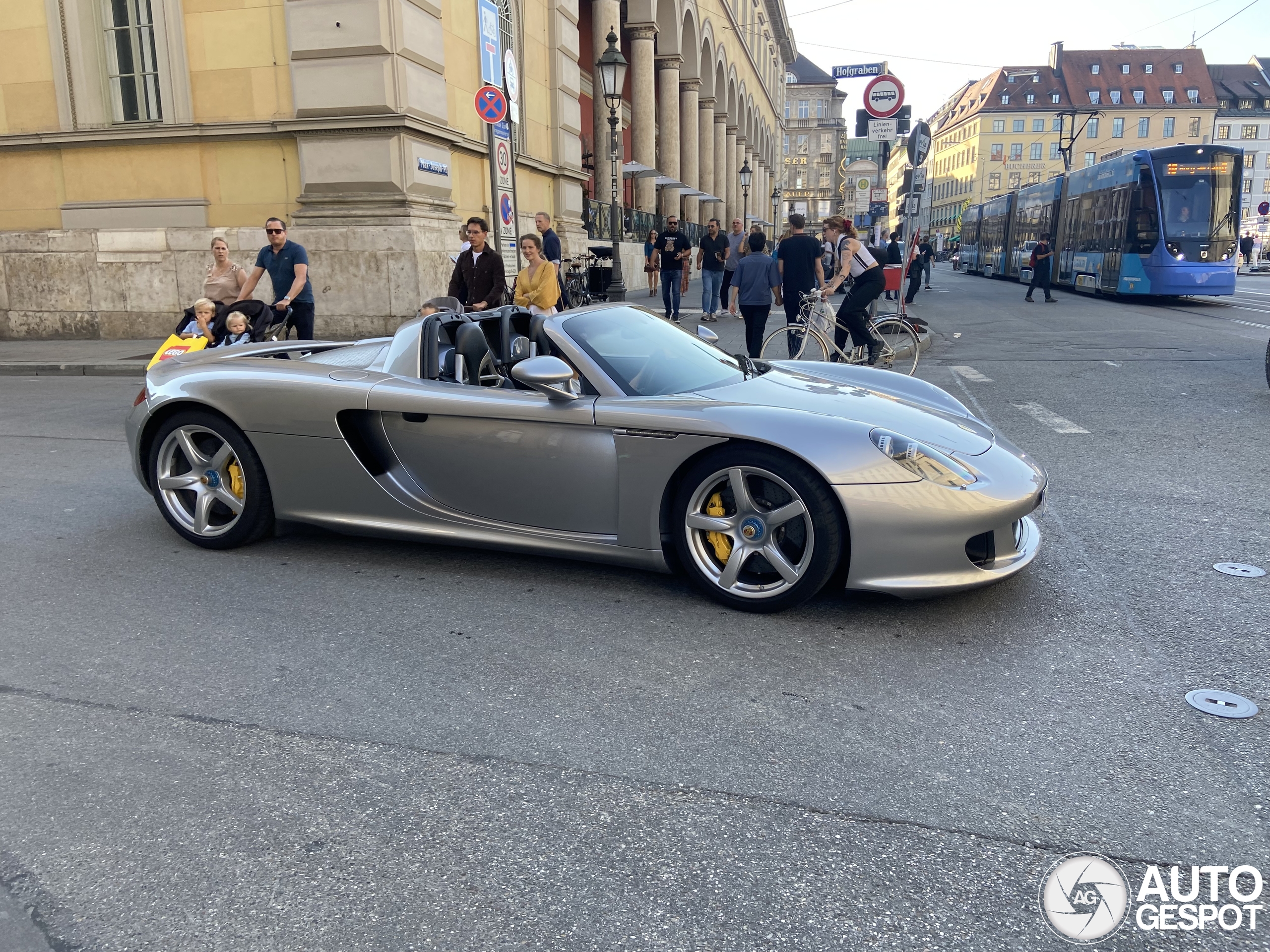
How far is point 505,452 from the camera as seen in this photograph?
3.98 m

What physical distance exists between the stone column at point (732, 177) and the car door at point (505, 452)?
4635 centimetres

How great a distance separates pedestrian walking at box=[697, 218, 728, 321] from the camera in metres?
17.4

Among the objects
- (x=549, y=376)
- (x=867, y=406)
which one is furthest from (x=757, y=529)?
(x=549, y=376)

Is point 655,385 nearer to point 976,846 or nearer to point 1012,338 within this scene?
point 976,846

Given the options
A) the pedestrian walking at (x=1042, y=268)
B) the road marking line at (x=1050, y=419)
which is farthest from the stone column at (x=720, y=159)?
the road marking line at (x=1050, y=419)

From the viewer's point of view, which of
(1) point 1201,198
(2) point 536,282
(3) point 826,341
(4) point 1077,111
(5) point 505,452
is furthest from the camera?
(4) point 1077,111

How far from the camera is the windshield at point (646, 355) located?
4.05 meters

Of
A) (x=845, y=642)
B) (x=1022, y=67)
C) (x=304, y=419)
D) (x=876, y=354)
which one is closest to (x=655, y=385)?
(x=845, y=642)

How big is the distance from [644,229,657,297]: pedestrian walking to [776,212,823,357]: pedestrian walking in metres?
13.3

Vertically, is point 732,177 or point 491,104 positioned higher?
point 732,177

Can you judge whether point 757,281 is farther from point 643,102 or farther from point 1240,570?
point 643,102

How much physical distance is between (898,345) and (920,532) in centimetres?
748

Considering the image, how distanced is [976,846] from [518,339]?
10.0ft

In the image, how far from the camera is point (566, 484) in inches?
153
